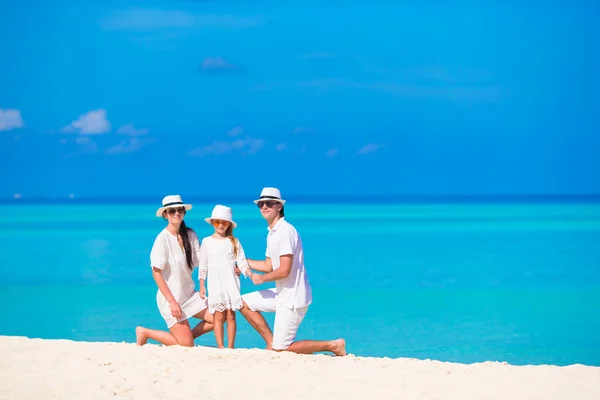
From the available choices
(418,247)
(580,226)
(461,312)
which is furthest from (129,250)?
(580,226)

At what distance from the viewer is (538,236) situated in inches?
1158

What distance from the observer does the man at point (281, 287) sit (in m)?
6.11

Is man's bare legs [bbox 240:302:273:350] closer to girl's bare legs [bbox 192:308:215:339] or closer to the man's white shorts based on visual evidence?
the man's white shorts

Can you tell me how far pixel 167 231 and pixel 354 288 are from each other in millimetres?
8635

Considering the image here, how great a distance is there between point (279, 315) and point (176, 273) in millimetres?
911

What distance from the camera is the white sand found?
5.28 meters

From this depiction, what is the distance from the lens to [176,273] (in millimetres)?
6434

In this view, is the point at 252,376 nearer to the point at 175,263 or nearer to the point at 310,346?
the point at 310,346

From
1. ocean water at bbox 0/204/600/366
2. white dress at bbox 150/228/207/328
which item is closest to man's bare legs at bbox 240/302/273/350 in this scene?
white dress at bbox 150/228/207/328

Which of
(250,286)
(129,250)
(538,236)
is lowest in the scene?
(250,286)

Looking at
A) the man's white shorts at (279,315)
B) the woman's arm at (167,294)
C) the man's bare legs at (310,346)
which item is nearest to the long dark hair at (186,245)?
the woman's arm at (167,294)

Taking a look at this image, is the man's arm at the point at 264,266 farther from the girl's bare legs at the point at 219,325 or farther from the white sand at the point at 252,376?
the white sand at the point at 252,376

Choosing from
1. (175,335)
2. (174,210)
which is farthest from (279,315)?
(174,210)

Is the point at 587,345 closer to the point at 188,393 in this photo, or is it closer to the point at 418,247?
the point at 188,393
